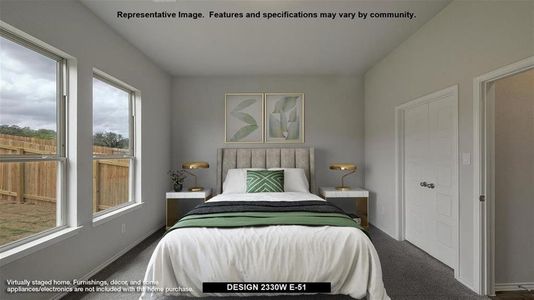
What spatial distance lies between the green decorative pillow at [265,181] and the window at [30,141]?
2.18 meters

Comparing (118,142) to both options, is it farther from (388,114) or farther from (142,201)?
(388,114)

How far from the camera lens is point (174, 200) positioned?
13.6 ft

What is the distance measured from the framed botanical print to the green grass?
3.15 metres

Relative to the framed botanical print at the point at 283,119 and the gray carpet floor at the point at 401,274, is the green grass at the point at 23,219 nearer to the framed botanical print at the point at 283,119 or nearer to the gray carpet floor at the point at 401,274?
the gray carpet floor at the point at 401,274

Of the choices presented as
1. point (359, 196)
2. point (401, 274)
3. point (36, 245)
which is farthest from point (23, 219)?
point (359, 196)

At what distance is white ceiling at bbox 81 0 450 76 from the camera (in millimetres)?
2461

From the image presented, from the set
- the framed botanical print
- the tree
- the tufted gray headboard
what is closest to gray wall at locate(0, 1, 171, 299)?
the tree

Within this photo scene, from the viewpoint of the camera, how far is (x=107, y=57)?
9.18ft

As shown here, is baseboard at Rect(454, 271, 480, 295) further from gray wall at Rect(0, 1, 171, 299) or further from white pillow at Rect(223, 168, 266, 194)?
gray wall at Rect(0, 1, 171, 299)

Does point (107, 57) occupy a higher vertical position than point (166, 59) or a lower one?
lower

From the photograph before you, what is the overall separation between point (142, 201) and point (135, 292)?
5.15 ft

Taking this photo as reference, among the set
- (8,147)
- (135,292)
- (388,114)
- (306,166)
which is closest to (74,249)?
(135,292)

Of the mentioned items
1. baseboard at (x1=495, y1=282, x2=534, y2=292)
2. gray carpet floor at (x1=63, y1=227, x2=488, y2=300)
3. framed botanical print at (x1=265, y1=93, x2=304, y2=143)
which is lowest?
gray carpet floor at (x1=63, y1=227, x2=488, y2=300)

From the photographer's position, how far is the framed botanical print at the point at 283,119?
449 cm
